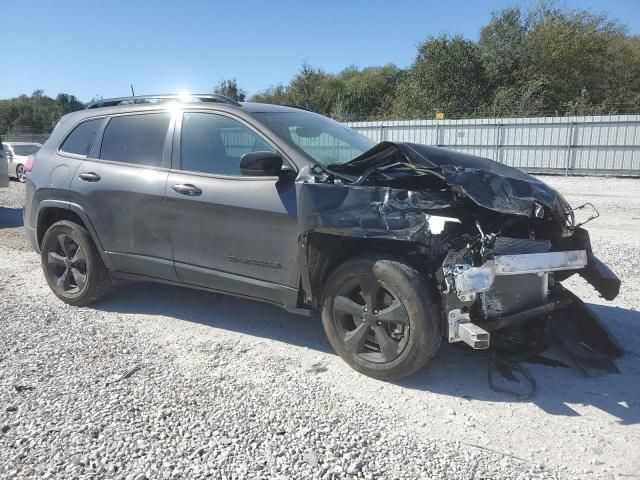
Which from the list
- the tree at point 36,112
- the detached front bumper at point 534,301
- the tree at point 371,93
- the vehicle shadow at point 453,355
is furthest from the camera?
the tree at point 36,112

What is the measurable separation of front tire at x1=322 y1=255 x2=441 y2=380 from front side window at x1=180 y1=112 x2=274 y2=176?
1273 mm

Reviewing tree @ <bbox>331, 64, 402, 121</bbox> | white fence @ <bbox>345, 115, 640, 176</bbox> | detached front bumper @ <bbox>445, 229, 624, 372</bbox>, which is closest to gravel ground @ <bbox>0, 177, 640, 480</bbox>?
detached front bumper @ <bbox>445, 229, 624, 372</bbox>

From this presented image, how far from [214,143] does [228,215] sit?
2.27ft

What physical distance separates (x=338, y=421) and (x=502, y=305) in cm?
126

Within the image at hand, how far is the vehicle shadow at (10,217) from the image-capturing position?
10341mm

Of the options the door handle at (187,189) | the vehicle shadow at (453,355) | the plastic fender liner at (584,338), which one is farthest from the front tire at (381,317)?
the door handle at (187,189)

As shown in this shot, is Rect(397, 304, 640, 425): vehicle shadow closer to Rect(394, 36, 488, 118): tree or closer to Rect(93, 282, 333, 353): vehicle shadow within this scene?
Rect(93, 282, 333, 353): vehicle shadow

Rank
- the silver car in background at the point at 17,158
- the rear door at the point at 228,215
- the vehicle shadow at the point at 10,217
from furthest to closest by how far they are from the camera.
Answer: the silver car in background at the point at 17,158, the vehicle shadow at the point at 10,217, the rear door at the point at 228,215

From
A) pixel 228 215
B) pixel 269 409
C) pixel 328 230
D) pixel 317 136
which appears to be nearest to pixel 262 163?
pixel 228 215

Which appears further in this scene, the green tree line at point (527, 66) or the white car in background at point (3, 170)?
the green tree line at point (527, 66)

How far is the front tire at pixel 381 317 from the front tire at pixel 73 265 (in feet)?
8.08

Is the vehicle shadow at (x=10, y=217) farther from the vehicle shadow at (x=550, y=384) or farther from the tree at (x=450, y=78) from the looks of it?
the tree at (x=450, y=78)

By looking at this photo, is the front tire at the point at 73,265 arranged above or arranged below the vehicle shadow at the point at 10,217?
above

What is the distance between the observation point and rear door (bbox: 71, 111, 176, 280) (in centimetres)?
450
